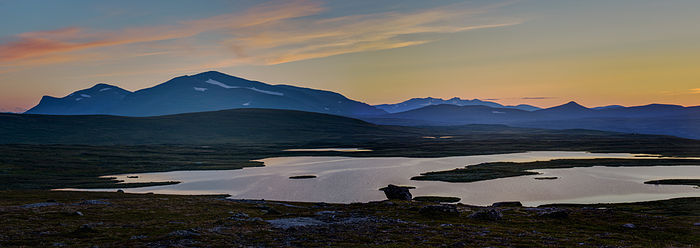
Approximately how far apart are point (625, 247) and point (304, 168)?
386 ft

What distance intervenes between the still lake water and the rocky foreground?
31.3m

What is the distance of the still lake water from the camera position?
8462 centimetres

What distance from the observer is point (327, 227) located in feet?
133

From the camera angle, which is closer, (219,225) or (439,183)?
(219,225)

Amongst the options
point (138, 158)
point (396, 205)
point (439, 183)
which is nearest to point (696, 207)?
point (396, 205)

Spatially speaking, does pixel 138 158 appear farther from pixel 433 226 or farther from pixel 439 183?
pixel 433 226

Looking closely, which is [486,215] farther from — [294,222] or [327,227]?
[294,222]

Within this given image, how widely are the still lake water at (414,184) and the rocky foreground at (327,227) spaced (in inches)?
1230

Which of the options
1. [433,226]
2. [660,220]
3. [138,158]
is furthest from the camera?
[138,158]

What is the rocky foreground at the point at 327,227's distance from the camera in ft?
110

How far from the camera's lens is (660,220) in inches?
1747

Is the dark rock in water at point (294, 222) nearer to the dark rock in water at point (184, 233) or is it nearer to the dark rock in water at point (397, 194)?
the dark rock in water at point (184, 233)

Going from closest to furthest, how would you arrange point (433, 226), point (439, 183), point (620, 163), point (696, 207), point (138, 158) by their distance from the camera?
point (433, 226) < point (696, 207) < point (439, 183) < point (620, 163) < point (138, 158)

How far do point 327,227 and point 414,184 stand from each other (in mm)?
66150
